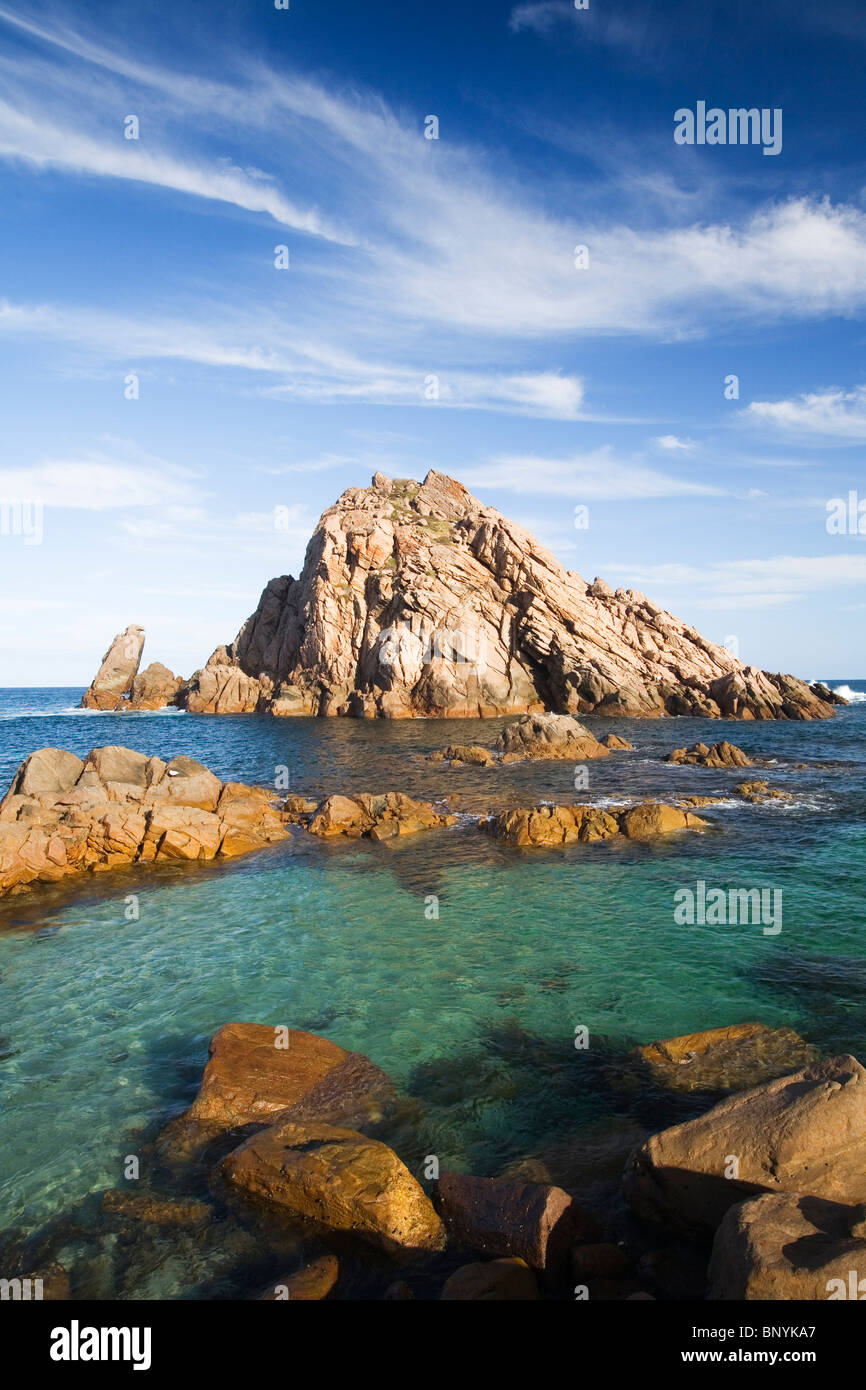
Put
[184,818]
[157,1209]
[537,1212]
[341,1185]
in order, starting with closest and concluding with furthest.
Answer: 1. [537,1212]
2. [341,1185]
3. [157,1209]
4. [184,818]

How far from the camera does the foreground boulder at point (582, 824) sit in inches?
1047

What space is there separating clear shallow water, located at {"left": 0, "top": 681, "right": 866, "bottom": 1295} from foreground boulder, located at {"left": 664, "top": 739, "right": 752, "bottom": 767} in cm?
1311

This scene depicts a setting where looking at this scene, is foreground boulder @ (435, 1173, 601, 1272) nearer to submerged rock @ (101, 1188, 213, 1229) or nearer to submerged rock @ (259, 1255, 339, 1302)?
submerged rock @ (259, 1255, 339, 1302)

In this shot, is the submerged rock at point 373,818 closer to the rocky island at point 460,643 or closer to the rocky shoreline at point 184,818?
the rocky shoreline at point 184,818

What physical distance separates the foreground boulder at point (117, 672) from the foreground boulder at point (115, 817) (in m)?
92.9

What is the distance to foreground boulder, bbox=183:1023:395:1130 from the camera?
10.7m

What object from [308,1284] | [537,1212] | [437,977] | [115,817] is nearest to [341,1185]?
[308,1284]

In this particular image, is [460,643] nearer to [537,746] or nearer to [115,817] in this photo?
[537,746]

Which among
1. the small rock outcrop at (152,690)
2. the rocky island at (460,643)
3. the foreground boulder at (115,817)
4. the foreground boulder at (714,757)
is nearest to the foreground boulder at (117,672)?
the small rock outcrop at (152,690)

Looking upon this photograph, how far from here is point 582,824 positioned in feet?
90.0

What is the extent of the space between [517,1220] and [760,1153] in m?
2.82
